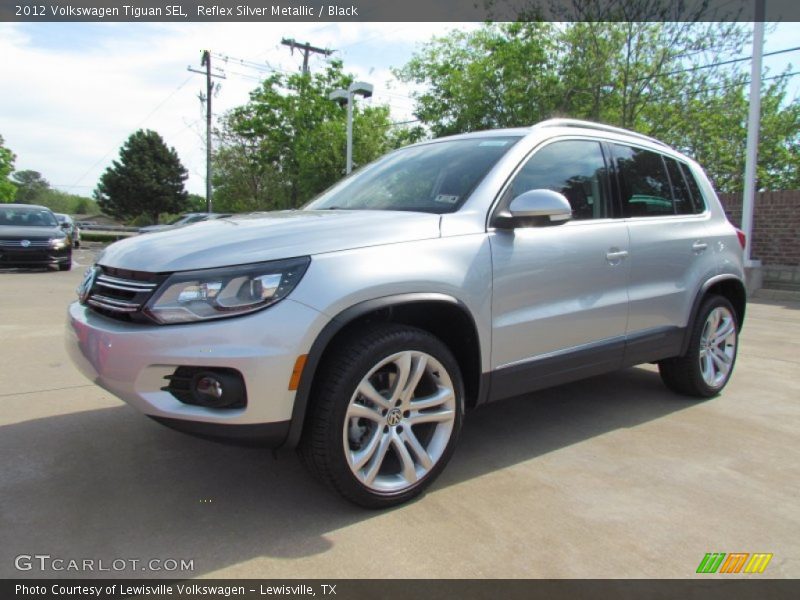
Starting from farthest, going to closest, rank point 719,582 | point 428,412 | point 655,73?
point 655,73 → point 428,412 → point 719,582

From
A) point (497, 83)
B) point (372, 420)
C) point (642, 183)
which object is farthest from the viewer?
point (497, 83)

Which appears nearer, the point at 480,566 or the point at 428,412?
the point at 480,566

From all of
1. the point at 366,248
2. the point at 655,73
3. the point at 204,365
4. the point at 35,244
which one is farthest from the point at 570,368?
the point at 655,73

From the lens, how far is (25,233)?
1296cm

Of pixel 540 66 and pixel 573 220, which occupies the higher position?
pixel 540 66

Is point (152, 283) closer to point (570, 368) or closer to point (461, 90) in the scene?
point (570, 368)

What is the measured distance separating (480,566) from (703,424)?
2.28 metres

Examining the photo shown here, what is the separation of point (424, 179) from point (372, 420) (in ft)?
4.77

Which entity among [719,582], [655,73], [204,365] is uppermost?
[655,73]

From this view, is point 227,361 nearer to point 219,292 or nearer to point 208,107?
point 219,292

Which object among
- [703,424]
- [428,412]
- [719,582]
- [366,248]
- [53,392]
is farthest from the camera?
[53,392]

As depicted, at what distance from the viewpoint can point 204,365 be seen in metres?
2.24

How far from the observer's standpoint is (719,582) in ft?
7.14

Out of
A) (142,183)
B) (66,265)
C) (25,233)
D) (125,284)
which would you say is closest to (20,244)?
(25,233)
